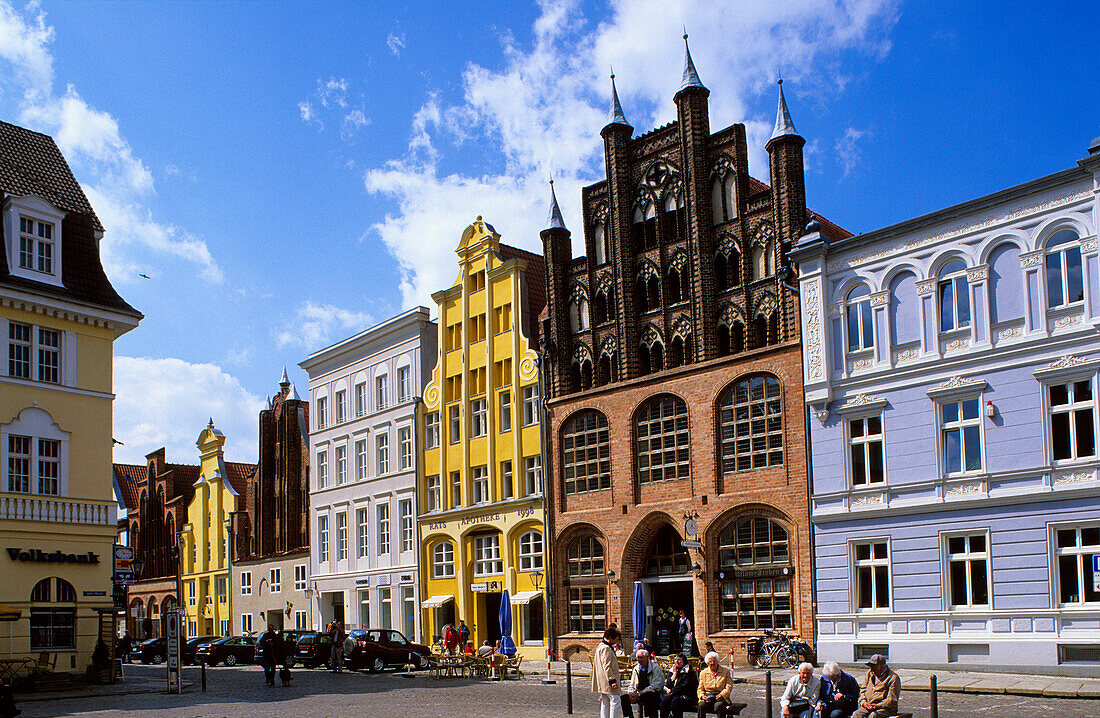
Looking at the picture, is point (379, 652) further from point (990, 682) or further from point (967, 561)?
point (990, 682)

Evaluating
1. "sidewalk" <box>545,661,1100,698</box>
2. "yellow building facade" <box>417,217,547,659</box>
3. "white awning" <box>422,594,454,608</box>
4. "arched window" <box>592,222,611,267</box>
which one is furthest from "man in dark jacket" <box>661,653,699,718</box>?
"white awning" <box>422,594,454,608</box>

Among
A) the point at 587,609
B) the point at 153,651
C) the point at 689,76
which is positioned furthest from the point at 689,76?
the point at 153,651

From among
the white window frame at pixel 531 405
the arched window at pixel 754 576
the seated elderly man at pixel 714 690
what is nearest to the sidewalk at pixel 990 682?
the arched window at pixel 754 576

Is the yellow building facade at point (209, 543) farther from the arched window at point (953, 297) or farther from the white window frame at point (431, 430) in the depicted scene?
the arched window at point (953, 297)

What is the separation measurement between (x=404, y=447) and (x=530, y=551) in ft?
34.2

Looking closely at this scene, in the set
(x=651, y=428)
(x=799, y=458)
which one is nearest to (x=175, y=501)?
(x=651, y=428)

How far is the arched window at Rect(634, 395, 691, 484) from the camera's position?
36719 millimetres

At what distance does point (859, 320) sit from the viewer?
104 feet

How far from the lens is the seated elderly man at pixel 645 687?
17.3 m

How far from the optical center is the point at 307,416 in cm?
6272

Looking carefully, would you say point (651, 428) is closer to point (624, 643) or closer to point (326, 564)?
point (624, 643)

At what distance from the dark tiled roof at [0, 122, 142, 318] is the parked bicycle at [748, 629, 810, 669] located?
22.6 metres

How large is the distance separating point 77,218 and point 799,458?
81.8 feet

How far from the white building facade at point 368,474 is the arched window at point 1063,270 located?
2914cm
